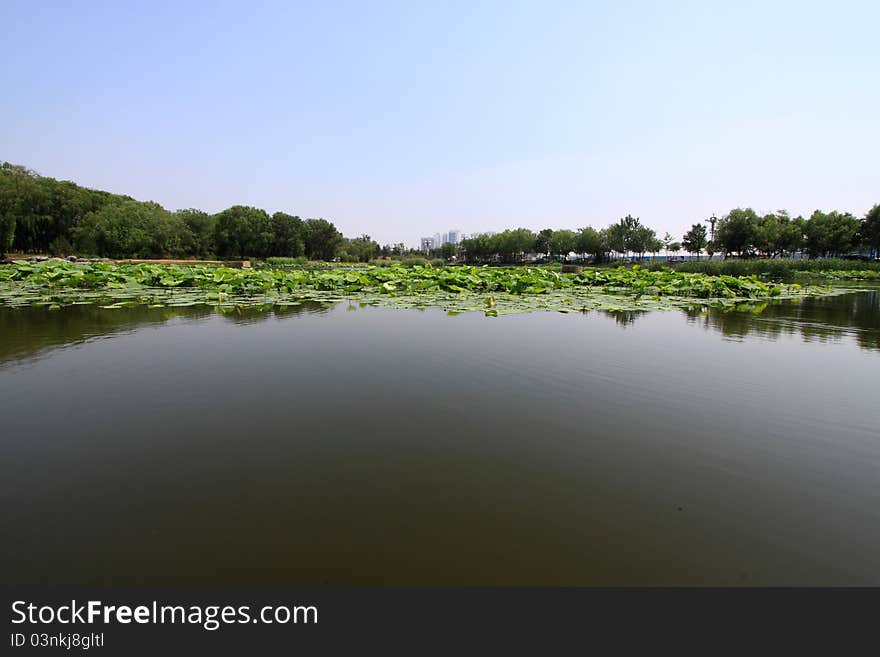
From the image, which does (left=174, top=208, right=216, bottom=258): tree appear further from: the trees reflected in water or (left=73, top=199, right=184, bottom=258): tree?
the trees reflected in water

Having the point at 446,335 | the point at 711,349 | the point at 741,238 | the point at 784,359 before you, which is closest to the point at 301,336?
the point at 446,335

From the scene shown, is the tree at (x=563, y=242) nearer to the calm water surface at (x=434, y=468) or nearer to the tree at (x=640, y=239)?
the tree at (x=640, y=239)

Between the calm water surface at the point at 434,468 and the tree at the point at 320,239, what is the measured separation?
72680 millimetres

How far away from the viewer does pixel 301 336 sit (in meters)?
7.88

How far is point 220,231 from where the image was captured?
6519 cm

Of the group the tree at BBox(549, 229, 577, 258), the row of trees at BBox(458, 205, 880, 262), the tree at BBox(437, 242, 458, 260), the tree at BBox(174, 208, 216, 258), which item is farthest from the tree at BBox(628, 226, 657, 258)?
the tree at BBox(174, 208, 216, 258)

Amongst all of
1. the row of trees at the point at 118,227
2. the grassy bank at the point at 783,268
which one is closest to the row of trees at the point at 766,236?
the grassy bank at the point at 783,268

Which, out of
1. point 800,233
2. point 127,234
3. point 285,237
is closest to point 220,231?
point 285,237

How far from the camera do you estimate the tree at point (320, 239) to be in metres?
75.2

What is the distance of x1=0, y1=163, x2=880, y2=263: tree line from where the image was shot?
49.7 meters

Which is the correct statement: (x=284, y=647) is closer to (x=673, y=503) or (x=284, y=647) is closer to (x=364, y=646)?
(x=364, y=646)

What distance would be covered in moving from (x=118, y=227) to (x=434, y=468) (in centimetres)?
6131

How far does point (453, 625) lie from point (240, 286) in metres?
17.2

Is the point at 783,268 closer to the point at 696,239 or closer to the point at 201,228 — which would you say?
the point at 696,239
